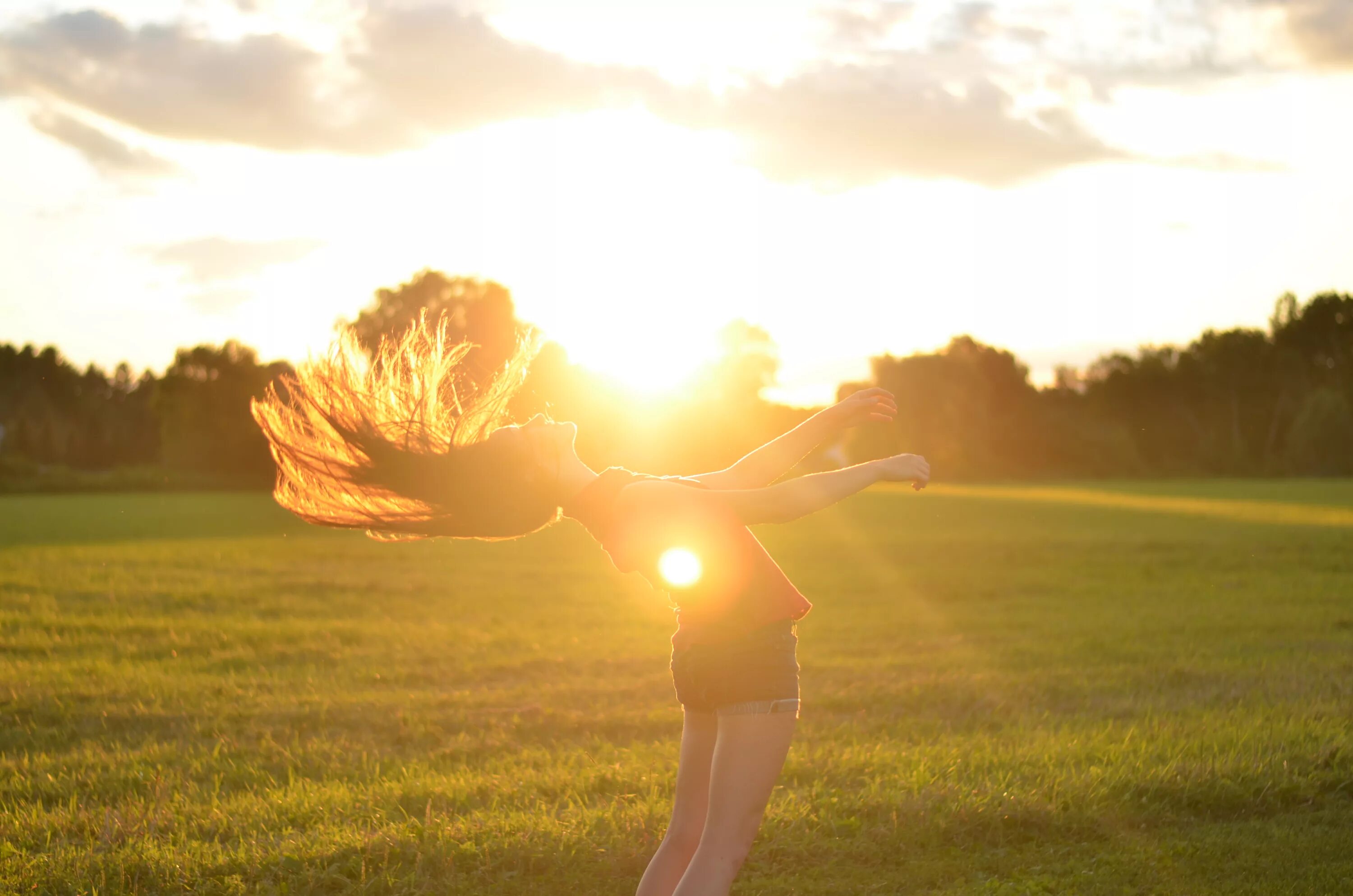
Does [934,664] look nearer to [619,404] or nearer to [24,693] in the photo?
[24,693]

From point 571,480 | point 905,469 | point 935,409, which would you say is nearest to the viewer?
point 905,469

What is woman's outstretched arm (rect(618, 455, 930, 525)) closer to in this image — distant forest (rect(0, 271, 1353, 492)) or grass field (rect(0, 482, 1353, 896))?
grass field (rect(0, 482, 1353, 896))

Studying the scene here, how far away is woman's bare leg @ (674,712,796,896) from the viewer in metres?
3.58

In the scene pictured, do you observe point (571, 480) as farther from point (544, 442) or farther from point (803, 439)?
point (803, 439)

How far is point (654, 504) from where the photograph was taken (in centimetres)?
368

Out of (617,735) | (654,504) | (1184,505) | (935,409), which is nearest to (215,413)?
(935,409)

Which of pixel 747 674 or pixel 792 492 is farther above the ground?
pixel 792 492

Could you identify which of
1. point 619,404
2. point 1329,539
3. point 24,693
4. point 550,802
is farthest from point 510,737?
point 619,404

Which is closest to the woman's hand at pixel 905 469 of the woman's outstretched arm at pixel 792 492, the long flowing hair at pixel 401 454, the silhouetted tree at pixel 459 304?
the woman's outstretched arm at pixel 792 492

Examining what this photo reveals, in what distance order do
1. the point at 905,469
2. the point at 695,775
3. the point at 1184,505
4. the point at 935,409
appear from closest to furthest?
→ the point at 905,469
the point at 695,775
the point at 1184,505
the point at 935,409

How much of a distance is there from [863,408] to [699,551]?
1021 millimetres

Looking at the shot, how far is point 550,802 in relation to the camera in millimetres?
6703

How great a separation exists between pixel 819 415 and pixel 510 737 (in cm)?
540

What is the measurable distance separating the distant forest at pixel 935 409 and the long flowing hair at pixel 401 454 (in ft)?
174
